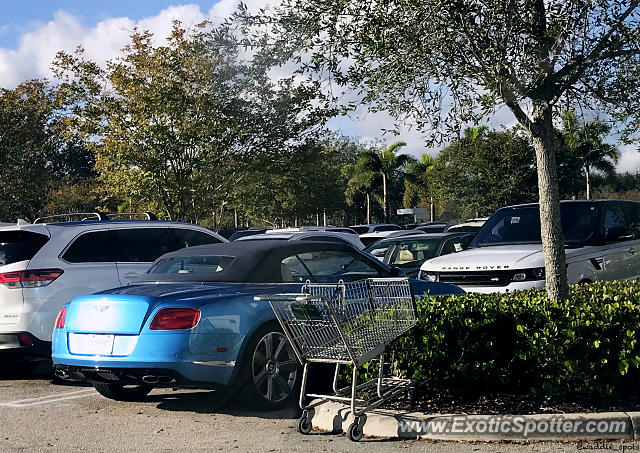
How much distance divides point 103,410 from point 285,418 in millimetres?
1884

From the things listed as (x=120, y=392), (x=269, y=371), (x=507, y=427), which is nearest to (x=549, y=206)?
(x=507, y=427)

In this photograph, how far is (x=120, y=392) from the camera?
27.7 ft

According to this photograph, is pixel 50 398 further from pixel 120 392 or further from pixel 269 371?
pixel 269 371

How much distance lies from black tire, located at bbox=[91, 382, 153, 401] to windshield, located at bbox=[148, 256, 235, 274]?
1.23 metres

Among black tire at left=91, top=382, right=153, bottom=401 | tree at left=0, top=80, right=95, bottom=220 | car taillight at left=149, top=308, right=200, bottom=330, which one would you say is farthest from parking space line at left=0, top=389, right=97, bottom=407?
tree at left=0, top=80, right=95, bottom=220

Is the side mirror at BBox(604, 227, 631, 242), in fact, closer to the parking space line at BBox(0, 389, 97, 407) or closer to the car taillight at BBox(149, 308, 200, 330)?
the car taillight at BBox(149, 308, 200, 330)

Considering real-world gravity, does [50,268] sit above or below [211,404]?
above

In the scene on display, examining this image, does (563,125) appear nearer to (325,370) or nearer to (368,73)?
(368,73)

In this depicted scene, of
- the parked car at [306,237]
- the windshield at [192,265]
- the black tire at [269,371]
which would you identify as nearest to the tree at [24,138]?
the parked car at [306,237]

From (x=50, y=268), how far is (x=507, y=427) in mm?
5827

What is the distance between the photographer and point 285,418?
292 inches

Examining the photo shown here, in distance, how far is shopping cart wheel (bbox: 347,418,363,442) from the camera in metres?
6.41

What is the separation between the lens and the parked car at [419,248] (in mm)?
15414

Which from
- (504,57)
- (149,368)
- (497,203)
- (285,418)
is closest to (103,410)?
(149,368)
